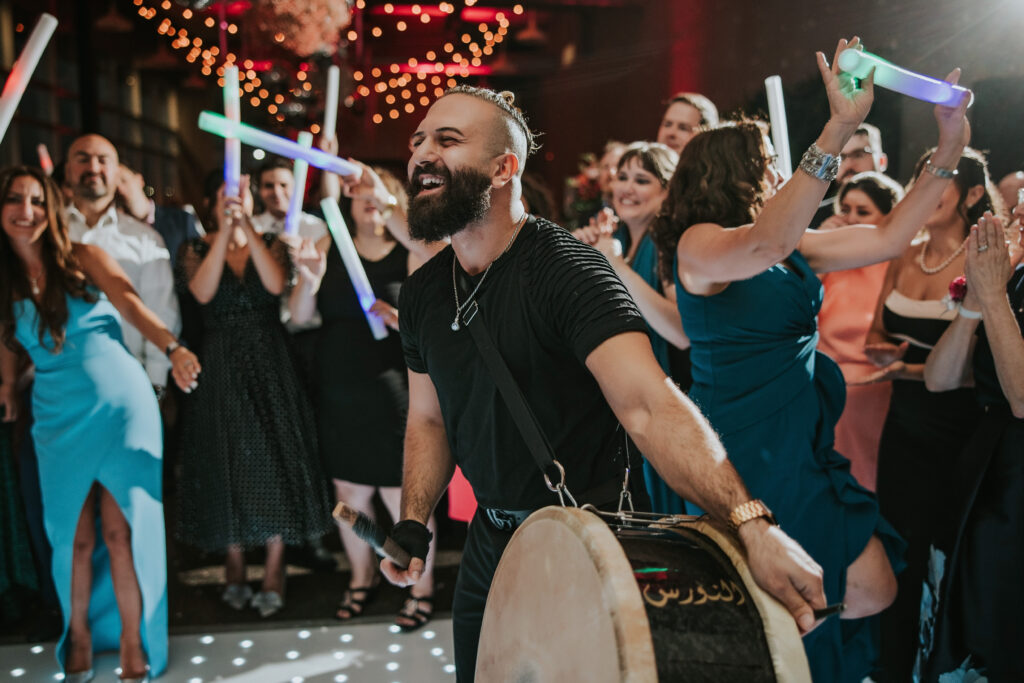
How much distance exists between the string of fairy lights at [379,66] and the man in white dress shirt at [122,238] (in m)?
3.05

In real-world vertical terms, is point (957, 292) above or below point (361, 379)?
above

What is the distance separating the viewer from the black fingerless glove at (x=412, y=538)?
159cm

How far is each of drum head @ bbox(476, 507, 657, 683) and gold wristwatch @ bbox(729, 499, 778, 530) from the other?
0.48ft

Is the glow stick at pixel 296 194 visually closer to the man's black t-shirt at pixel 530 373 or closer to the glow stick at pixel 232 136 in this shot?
the glow stick at pixel 232 136

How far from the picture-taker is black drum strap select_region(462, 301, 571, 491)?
1435mm

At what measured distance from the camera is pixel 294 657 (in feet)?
9.46

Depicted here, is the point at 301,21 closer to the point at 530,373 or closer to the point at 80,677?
the point at 80,677

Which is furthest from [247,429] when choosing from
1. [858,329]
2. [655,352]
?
[858,329]

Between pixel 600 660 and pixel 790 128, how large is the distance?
3.09 meters

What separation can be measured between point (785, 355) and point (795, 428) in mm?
174

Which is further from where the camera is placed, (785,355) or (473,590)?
(785,355)

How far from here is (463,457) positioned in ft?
5.50

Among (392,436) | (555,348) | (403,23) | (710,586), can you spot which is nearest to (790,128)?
(392,436)

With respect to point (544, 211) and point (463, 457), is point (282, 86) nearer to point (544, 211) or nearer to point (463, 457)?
point (544, 211)
